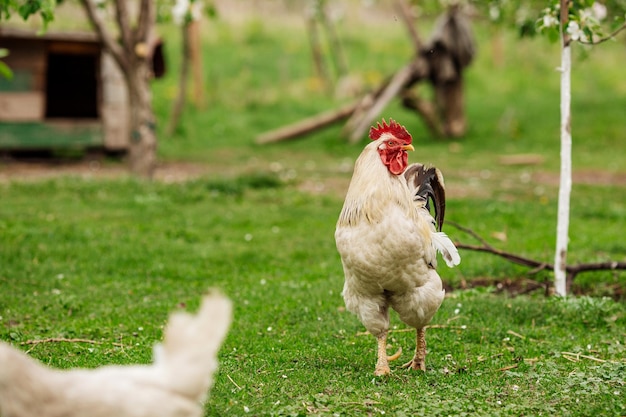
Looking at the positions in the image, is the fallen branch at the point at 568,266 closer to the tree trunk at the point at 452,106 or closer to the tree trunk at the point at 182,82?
the tree trunk at the point at 182,82

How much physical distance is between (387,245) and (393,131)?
86cm

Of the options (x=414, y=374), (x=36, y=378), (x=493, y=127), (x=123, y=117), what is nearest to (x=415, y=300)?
(x=414, y=374)

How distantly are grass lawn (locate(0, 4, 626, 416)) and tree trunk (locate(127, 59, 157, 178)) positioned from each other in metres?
0.68

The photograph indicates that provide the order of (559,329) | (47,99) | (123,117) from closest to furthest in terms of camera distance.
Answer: (559,329) → (123,117) → (47,99)

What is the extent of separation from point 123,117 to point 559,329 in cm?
1330

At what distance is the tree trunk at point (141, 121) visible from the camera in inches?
554

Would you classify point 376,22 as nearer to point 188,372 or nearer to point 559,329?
point 559,329

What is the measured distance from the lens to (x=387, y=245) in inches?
225

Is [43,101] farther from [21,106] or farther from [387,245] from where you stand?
[387,245]

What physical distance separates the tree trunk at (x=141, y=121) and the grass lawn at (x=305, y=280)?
0.68 metres

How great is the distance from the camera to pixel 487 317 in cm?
771

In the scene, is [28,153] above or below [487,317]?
below

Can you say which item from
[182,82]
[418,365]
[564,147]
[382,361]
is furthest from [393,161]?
[182,82]

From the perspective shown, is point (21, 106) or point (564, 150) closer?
point (564, 150)
